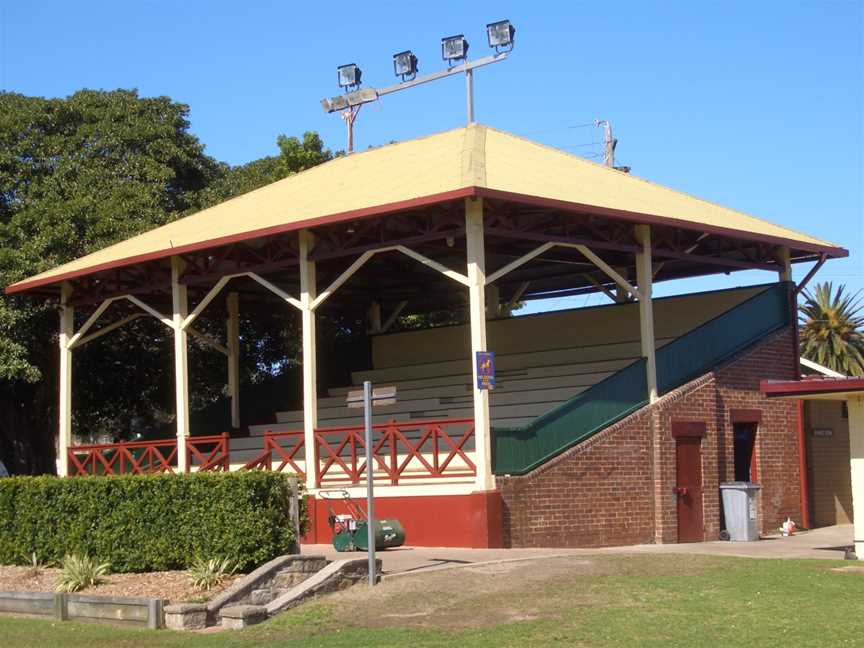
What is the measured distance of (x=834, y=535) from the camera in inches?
934

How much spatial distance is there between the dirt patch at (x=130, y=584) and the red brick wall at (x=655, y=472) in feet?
18.6

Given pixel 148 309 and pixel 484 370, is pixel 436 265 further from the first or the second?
pixel 148 309

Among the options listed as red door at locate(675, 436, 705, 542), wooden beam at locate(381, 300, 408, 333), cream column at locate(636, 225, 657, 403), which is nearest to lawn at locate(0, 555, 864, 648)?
red door at locate(675, 436, 705, 542)

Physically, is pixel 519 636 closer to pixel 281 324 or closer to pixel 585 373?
pixel 585 373

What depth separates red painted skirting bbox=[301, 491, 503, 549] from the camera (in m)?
19.3

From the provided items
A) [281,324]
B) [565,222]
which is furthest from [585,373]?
[281,324]

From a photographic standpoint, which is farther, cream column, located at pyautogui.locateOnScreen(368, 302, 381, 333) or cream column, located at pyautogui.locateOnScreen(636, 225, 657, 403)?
cream column, located at pyautogui.locateOnScreen(368, 302, 381, 333)

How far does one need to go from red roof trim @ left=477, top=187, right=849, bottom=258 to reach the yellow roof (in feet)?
0.08

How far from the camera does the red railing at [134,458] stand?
23484 millimetres

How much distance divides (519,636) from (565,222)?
410 inches

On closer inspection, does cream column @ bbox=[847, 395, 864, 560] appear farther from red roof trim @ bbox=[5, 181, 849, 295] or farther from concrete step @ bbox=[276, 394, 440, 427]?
concrete step @ bbox=[276, 394, 440, 427]

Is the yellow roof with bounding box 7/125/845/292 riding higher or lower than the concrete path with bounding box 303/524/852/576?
higher

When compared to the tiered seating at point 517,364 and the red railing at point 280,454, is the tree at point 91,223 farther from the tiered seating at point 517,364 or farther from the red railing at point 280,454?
the red railing at point 280,454

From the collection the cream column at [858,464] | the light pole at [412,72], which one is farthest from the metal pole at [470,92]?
the cream column at [858,464]
